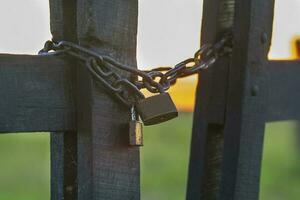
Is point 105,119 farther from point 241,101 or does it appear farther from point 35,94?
point 241,101

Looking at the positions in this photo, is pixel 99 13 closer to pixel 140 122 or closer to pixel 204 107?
pixel 140 122

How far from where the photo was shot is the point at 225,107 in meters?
2.40

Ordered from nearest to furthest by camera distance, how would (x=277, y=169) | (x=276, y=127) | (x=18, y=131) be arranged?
1. (x=18, y=131)
2. (x=277, y=169)
3. (x=276, y=127)

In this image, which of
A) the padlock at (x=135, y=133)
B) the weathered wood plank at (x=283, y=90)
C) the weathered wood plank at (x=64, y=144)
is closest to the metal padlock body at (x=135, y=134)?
the padlock at (x=135, y=133)

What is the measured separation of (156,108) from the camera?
2.12 m

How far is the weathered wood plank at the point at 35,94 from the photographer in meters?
2.04

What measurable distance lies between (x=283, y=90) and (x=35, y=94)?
0.84 metres

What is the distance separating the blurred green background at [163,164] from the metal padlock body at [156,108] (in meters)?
5.64

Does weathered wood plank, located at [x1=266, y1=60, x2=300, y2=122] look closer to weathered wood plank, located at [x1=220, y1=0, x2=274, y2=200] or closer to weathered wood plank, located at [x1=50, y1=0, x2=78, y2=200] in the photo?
weathered wood plank, located at [x1=220, y1=0, x2=274, y2=200]

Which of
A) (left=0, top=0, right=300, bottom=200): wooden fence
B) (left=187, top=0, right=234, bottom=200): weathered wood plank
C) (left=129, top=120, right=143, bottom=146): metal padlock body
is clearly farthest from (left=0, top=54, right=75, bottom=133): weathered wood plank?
(left=187, top=0, right=234, bottom=200): weathered wood plank

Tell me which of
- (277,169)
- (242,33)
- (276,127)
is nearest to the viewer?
(242,33)

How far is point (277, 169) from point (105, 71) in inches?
305

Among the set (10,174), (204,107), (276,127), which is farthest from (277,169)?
(204,107)

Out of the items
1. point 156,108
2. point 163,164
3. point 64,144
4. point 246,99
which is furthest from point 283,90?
point 163,164
